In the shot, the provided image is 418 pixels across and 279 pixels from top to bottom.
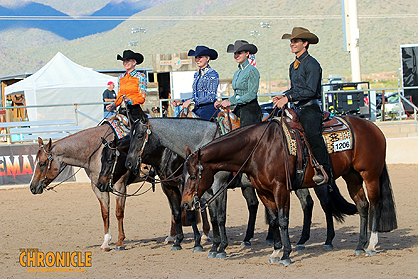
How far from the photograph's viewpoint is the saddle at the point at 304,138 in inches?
233

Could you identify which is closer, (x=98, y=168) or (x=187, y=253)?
(x=187, y=253)

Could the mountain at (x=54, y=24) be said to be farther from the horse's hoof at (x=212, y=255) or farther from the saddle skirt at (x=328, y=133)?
the saddle skirt at (x=328, y=133)

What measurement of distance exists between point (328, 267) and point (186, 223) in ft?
9.22

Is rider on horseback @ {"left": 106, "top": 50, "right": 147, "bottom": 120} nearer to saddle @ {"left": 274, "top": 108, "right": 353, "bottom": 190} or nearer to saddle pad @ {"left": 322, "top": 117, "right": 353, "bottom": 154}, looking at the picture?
saddle @ {"left": 274, "top": 108, "right": 353, "bottom": 190}

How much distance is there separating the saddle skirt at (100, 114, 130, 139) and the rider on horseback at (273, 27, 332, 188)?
2.34m

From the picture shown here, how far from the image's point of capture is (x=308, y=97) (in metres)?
6.12

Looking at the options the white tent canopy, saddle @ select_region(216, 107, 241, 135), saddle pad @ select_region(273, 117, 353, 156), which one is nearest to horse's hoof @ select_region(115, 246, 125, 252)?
saddle @ select_region(216, 107, 241, 135)

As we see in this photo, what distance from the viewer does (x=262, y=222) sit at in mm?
8984

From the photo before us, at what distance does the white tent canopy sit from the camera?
65.3 ft

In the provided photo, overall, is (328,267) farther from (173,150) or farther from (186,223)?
(186,223)

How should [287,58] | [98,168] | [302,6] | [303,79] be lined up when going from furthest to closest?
[302,6] → [287,58] → [98,168] → [303,79]

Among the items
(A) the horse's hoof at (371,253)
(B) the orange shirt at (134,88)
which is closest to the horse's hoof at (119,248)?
(B) the orange shirt at (134,88)

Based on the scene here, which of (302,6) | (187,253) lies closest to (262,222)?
(187,253)

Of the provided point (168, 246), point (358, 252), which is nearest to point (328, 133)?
point (358, 252)
